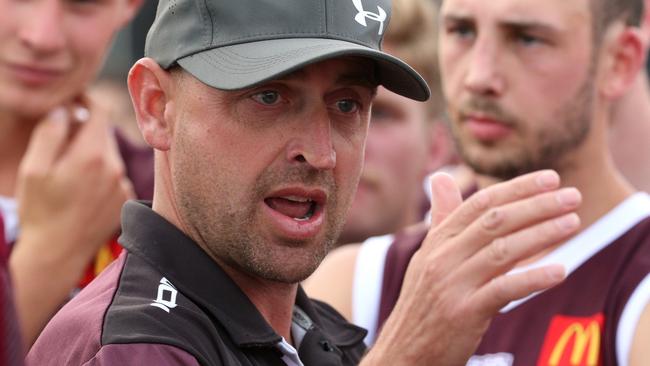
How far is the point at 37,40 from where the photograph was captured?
167 inches

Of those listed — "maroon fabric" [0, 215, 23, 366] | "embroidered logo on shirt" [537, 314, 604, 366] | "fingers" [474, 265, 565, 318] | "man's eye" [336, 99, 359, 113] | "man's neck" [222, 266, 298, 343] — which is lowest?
"embroidered logo on shirt" [537, 314, 604, 366]

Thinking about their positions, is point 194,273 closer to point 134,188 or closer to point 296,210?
point 296,210

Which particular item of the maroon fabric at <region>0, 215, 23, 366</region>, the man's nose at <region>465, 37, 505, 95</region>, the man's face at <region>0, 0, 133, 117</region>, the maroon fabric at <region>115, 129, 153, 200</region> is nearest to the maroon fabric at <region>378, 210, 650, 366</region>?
the man's nose at <region>465, 37, 505, 95</region>

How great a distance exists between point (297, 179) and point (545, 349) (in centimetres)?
149

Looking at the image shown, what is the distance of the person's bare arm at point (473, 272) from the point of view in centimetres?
245

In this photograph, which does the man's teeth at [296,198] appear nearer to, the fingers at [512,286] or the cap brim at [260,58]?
the cap brim at [260,58]

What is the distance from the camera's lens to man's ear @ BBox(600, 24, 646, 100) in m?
4.11

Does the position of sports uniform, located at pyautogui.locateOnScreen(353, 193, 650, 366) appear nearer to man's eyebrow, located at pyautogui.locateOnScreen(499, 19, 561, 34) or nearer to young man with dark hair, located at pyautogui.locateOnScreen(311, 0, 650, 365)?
young man with dark hair, located at pyautogui.locateOnScreen(311, 0, 650, 365)

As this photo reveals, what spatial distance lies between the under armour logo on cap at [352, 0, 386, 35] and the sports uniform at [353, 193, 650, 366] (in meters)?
1.38

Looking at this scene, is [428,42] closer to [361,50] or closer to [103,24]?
[103,24]

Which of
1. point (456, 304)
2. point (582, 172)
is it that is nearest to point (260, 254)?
point (456, 304)

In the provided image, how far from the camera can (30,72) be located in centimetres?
429

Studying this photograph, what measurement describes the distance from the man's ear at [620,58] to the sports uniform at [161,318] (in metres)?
1.79

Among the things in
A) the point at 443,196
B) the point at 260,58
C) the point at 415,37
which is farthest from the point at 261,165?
the point at 415,37
